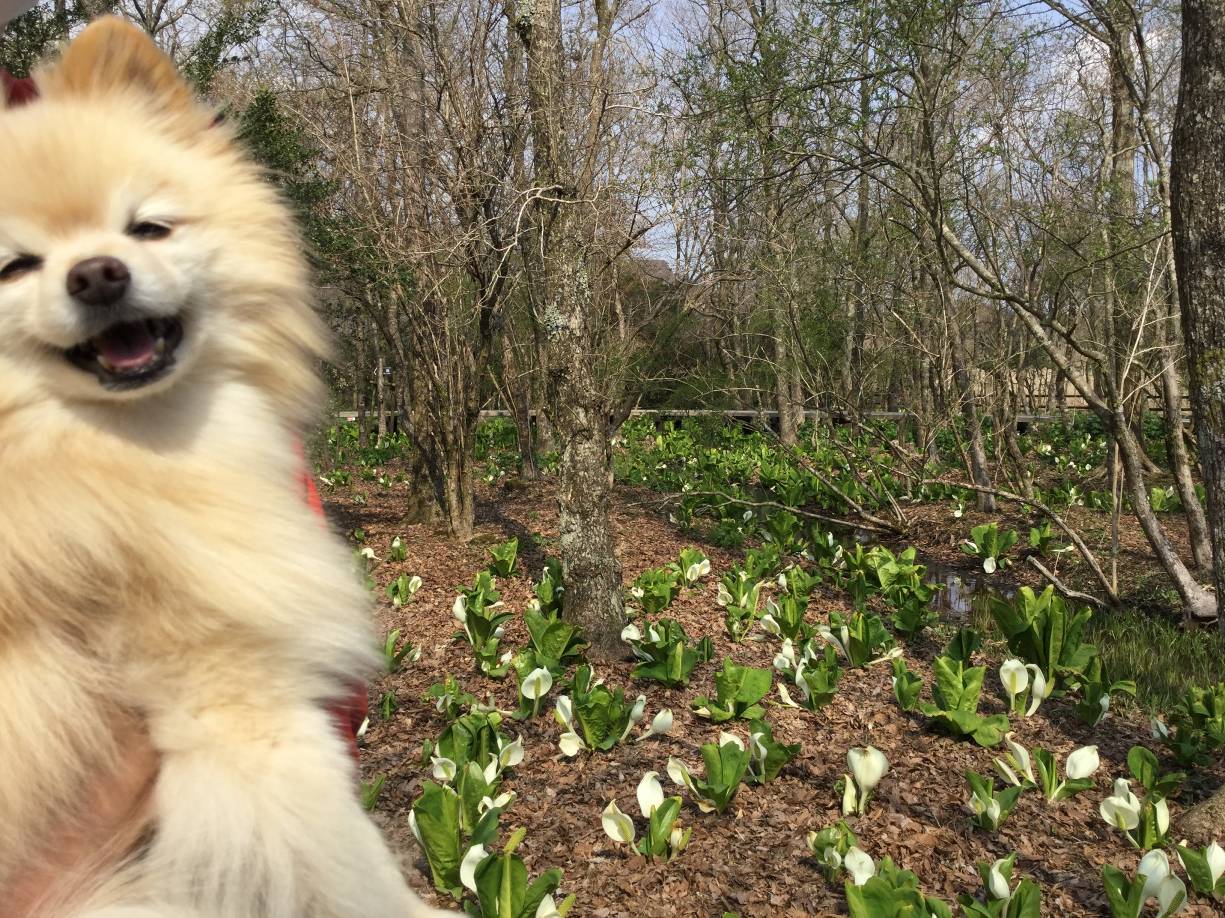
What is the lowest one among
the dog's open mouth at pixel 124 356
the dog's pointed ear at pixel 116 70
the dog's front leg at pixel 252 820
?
the dog's front leg at pixel 252 820

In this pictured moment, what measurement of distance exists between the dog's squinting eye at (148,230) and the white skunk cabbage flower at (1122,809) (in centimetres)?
351

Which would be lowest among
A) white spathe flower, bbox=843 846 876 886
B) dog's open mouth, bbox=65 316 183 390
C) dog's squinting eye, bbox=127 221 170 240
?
white spathe flower, bbox=843 846 876 886

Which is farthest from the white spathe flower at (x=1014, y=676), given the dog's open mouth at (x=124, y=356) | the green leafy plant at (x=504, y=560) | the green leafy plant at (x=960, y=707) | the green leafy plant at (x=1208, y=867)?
the dog's open mouth at (x=124, y=356)

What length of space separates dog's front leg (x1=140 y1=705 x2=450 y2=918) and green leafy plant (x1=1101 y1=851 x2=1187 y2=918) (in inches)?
90.6

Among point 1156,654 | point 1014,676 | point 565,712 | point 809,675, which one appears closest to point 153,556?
point 565,712

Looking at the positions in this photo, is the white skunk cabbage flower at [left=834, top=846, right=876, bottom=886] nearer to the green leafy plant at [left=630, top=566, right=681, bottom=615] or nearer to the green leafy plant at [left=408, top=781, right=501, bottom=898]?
the green leafy plant at [left=408, top=781, right=501, bottom=898]

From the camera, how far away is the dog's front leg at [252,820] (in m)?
1.24

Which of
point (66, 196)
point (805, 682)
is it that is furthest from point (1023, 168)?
point (66, 196)

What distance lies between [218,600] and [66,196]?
692 mm

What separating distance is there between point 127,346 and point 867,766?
308 centimetres

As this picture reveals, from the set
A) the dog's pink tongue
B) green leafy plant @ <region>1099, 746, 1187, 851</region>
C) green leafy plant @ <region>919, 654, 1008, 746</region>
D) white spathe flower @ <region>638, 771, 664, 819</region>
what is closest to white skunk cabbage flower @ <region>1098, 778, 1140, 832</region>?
green leafy plant @ <region>1099, 746, 1187, 851</region>

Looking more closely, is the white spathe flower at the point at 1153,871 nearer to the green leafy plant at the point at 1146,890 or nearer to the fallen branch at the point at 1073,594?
the green leafy plant at the point at 1146,890

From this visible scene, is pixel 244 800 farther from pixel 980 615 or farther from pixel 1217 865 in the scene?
pixel 980 615

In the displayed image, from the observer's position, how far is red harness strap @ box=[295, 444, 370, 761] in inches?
58.2
